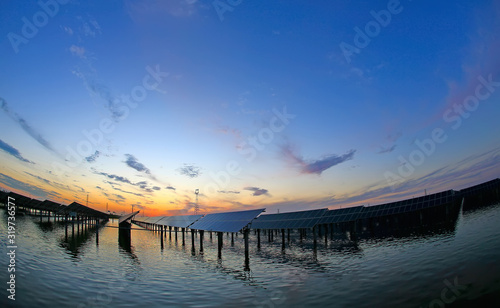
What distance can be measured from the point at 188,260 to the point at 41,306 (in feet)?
56.3

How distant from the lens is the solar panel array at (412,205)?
46.4 meters

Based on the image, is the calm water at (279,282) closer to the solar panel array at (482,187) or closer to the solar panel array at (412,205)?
the solar panel array at (412,205)

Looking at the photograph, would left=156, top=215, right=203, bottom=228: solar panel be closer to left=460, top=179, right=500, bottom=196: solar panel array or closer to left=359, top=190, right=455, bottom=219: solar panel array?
left=359, top=190, right=455, bottom=219: solar panel array

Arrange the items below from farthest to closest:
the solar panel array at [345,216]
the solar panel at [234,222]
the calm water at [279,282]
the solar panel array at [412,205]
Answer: the solar panel array at [412,205]
the solar panel array at [345,216]
the solar panel at [234,222]
the calm water at [279,282]

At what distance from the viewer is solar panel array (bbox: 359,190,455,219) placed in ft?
152

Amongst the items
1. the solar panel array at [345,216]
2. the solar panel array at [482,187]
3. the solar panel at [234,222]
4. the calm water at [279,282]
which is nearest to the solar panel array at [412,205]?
the solar panel array at [345,216]

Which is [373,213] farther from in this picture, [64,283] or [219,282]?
[64,283]

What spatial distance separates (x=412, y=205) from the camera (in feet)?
168

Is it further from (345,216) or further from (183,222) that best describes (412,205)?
(183,222)

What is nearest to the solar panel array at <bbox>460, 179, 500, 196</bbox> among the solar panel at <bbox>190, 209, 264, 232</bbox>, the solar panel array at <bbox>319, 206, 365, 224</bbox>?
the solar panel array at <bbox>319, 206, 365, 224</bbox>

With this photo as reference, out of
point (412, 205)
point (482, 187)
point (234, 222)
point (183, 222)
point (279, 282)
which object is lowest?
point (279, 282)

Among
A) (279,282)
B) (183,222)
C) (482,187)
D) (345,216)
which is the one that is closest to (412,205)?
(345,216)

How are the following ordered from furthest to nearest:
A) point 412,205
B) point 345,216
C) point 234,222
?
1. point 412,205
2. point 345,216
3. point 234,222

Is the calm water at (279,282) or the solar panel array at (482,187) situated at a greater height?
the solar panel array at (482,187)
